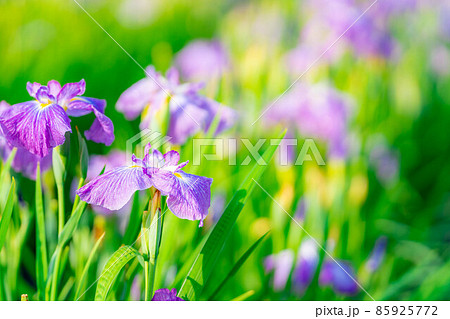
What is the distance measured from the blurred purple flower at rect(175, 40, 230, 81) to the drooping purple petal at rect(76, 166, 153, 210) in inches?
35.1

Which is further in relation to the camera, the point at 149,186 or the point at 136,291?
the point at 136,291

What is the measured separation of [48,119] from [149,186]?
0.13 metres

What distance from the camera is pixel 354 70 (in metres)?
1.32

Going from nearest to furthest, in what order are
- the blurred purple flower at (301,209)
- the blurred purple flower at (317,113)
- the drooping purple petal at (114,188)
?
the drooping purple petal at (114,188), the blurred purple flower at (301,209), the blurred purple flower at (317,113)

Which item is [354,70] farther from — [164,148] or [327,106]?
[164,148]

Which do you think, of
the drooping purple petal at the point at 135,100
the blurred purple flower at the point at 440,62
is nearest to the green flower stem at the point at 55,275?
the drooping purple petal at the point at 135,100

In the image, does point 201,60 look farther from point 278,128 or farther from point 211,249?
point 211,249

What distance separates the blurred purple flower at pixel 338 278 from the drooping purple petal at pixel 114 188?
449 mm

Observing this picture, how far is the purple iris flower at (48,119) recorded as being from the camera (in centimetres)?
47

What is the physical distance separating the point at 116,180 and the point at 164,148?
17 cm

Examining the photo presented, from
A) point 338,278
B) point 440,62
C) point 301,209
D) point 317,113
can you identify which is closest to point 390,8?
point 440,62

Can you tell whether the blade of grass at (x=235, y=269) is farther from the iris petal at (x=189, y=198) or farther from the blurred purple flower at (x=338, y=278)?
the blurred purple flower at (x=338, y=278)

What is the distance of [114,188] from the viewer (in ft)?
1.51
